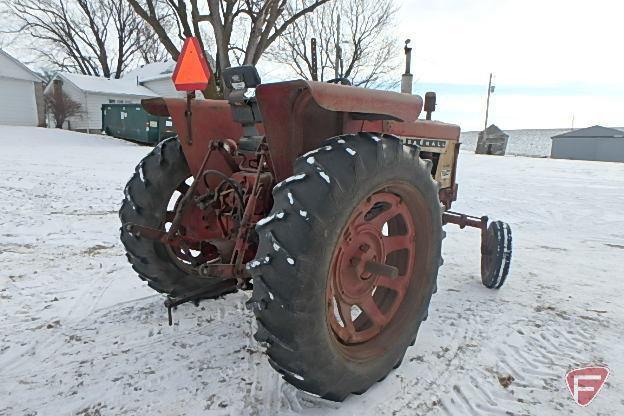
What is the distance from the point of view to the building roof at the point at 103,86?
105 feet

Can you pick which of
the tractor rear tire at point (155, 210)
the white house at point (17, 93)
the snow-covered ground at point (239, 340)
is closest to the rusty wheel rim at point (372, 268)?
the snow-covered ground at point (239, 340)

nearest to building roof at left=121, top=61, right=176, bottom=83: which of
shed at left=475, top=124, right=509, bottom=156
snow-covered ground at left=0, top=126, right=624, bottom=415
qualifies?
shed at left=475, top=124, right=509, bottom=156

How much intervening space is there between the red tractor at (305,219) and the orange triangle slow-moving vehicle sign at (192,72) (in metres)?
0.12

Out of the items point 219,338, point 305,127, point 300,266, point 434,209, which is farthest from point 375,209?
point 219,338

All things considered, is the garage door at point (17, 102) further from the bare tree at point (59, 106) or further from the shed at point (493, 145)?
the shed at point (493, 145)

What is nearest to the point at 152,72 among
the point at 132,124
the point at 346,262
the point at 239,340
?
the point at 132,124

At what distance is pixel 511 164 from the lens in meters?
15.5

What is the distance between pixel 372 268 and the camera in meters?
2.27

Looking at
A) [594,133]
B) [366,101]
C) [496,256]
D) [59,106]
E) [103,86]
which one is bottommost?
[496,256]

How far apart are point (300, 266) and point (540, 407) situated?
148 cm

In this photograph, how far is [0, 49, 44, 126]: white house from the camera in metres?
26.3

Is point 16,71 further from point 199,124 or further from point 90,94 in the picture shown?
point 199,124

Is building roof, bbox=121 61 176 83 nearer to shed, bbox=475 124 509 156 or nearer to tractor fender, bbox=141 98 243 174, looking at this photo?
shed, bbox=475 124 509 156

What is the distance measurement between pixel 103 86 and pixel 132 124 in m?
14.5
